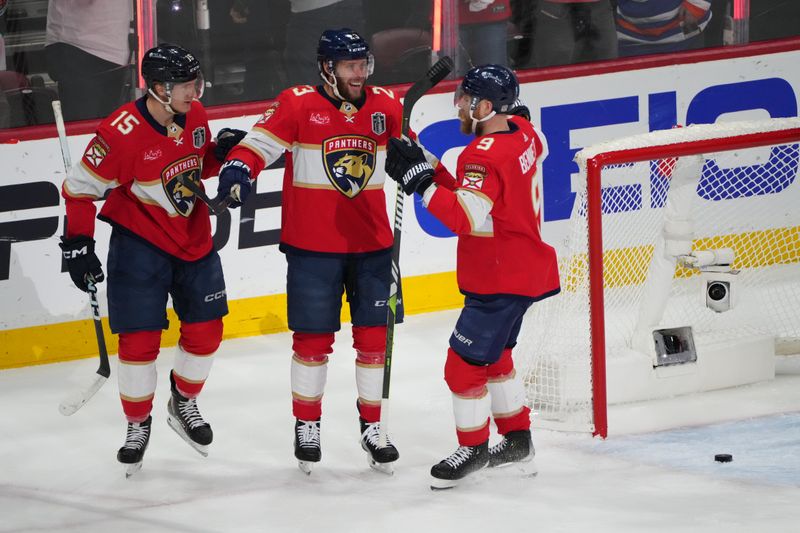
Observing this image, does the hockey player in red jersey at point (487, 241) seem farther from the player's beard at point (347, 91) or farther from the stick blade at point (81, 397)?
the stick blade at point (81, 397)

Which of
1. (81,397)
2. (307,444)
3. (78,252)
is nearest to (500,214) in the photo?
(307,444)

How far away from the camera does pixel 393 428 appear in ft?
14.9

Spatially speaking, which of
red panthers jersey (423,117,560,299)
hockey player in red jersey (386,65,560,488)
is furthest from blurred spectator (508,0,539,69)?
red panthers jersey (423,117,560,299)

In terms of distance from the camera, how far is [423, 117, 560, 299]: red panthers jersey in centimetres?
367

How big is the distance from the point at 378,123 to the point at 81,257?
101cm

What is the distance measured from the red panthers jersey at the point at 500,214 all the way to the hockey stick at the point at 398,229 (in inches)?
7.9

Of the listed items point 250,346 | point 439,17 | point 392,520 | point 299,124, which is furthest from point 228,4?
point 392,520

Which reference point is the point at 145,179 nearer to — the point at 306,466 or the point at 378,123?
the point at 378,123

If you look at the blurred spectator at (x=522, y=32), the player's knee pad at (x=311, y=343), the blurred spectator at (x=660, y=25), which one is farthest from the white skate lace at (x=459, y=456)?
the blurred spectator at (x=660, y=25)

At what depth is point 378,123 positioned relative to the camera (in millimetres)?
4016

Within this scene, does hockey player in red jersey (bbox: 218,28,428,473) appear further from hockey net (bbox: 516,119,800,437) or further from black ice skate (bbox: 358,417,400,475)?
hockey net (bbox: 516,119,800,437)

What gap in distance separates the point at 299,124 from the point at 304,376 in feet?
2.60

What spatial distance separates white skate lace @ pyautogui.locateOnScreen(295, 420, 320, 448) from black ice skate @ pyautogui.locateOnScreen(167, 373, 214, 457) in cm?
35

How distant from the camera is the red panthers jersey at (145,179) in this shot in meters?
3.95
